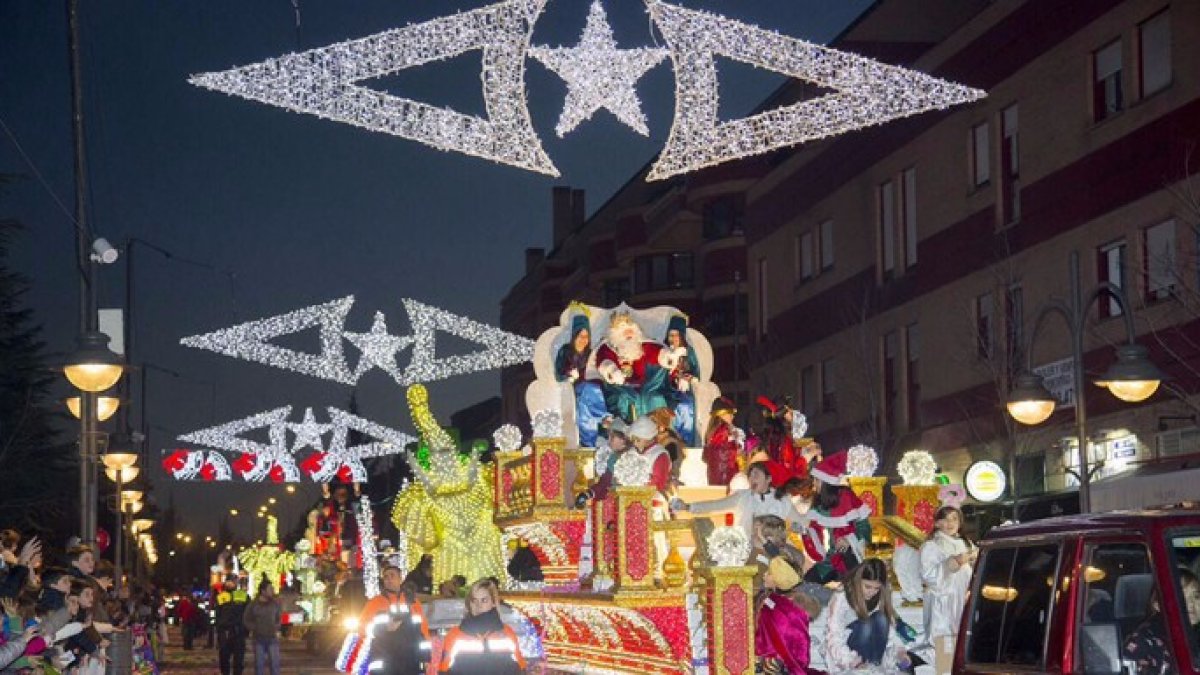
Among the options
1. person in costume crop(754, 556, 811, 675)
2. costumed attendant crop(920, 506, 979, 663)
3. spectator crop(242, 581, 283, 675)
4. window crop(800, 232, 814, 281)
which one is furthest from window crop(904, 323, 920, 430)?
person in costume crop(754, 556, 811, 675)

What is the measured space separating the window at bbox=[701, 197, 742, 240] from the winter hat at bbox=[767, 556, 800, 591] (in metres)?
56.6

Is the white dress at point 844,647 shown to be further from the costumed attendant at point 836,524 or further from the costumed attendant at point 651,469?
the costumed attendant at point 651,469

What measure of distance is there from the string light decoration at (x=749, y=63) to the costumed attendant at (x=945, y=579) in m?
3.44

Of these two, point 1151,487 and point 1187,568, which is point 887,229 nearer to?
point 1151,487

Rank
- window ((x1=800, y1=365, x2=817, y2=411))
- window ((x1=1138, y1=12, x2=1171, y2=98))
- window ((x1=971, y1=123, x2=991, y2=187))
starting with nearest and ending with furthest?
window ((x1=1138, y1=12, x2=1171, y2=98)) < window ((x1=971, y1=123, x2=991, y2=187)) < window ((x1=800, y1=365, x2=817, y2=411))

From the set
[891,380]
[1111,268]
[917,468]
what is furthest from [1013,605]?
[891,380]

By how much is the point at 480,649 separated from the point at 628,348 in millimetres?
10414

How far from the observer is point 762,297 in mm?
53875

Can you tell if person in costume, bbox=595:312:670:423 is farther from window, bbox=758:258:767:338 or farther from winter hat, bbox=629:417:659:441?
window, bbox=758:258:767:338

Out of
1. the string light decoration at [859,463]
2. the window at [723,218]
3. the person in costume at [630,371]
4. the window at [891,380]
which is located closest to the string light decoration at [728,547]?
the string light decoration at [859,463]

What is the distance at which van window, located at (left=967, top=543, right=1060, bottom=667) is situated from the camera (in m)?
9.48

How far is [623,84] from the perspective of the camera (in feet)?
55.4

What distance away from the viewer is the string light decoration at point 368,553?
31016 mm

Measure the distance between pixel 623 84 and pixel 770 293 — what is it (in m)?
36.2
